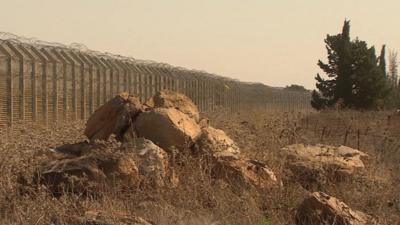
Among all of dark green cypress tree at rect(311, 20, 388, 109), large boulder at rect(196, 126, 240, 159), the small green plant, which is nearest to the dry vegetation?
the small green plant

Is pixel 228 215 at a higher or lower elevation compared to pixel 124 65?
lower

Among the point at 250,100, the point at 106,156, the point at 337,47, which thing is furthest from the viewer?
the point at 250,100

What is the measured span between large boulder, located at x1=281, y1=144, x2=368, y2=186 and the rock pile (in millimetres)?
546

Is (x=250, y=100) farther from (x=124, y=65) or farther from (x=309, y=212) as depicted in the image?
(x=309, y=212)

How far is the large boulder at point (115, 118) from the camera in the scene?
8.12 metres

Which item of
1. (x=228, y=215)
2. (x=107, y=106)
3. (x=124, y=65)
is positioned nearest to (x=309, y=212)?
(x=228, y=215)

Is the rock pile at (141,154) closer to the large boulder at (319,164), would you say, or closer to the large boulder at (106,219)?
the large boulder at (319,164)

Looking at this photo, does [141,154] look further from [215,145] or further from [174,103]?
[174,103]

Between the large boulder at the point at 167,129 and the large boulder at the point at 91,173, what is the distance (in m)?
1.17

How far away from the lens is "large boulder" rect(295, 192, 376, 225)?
525 centimetres

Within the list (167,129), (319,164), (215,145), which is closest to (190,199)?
(167,129)

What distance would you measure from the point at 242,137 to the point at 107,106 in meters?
2.27

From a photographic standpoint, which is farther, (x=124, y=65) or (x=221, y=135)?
(x=124, y=65)

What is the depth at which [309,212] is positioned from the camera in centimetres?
545
